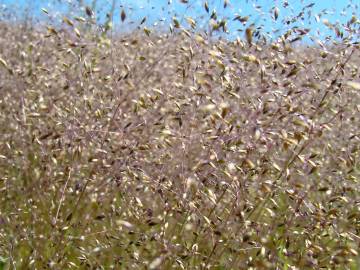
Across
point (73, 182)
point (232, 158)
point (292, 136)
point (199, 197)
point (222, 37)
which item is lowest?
point (73, 182)

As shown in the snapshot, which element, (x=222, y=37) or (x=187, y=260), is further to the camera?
(x=222, y=37)

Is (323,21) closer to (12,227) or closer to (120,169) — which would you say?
(120,169)

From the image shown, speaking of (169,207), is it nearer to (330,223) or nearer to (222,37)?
(330,223)

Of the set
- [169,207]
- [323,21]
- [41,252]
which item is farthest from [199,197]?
[323,21]

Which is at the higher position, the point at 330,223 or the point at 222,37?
the point at 222,37

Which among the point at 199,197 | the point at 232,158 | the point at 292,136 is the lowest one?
the point at 199,197

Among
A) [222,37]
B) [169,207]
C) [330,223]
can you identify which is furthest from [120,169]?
[222,37]

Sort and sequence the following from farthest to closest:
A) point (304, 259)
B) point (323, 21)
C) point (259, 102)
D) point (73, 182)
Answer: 1. point (323, 21)
2. point (73, 182)
3. point (259, 102)
4. point (304, 259)

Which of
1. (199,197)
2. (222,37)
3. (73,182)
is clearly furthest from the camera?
(222,37)

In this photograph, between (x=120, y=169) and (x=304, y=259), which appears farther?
(x=120, y=169)
